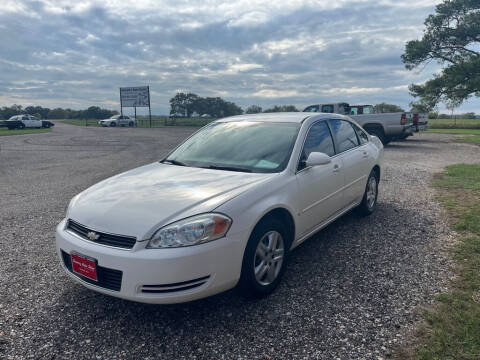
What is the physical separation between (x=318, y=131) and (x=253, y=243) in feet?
6.24

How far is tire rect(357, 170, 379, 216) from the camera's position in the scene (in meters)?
5.08

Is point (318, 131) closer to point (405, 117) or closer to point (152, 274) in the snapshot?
point (152, 274)

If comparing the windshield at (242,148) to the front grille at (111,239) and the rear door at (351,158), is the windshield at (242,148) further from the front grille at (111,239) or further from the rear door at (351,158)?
the front grille at (111,239)

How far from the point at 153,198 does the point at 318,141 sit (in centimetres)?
210

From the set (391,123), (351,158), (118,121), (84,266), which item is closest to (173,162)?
(84,266)

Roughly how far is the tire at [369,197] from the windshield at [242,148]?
76.2 inches

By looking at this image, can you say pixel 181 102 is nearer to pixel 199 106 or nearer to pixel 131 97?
pixel 199 106

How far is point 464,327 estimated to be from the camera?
2.54 metres

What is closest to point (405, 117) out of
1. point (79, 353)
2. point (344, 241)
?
point (344, 241)

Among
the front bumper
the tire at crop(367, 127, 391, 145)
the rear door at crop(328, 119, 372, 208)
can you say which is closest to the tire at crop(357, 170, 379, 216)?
the rear door at crop(328, 119, 372, 208)

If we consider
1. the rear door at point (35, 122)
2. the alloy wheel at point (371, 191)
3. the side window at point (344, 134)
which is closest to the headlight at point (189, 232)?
the side window at point (344, 134)

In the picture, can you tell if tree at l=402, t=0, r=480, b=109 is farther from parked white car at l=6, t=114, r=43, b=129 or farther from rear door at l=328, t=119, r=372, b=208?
parked white car at l=6, t=114, r=43, b=129

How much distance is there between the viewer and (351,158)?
4.52m

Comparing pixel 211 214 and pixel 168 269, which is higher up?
pixel 211 214
